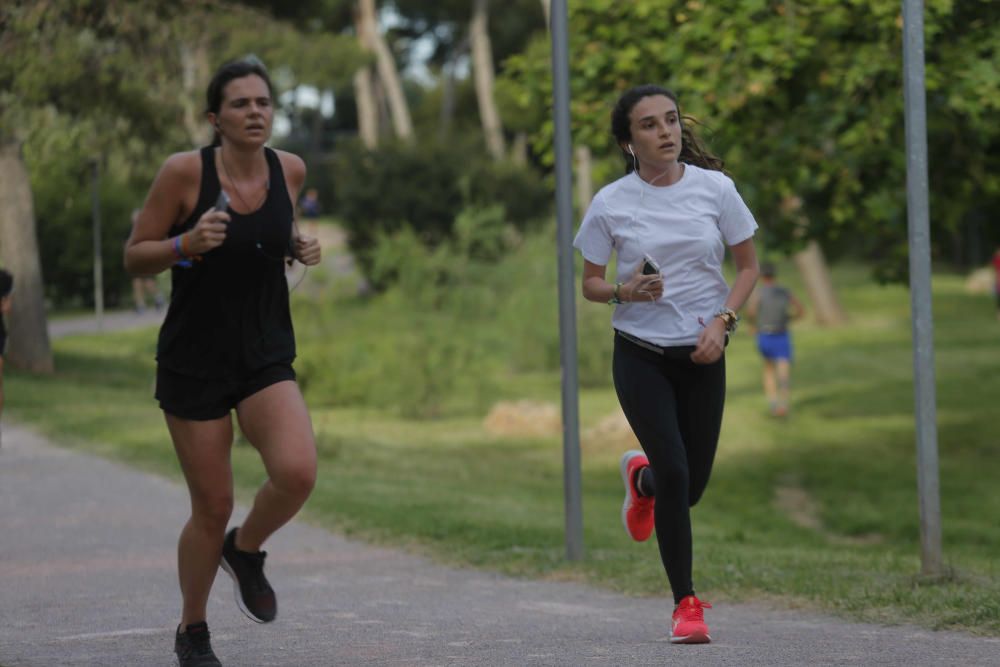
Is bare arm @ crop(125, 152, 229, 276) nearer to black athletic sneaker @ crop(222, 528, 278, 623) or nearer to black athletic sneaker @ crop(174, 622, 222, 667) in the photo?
Answer: black athletic sneaker @ crop(222, 528, 278, 623)

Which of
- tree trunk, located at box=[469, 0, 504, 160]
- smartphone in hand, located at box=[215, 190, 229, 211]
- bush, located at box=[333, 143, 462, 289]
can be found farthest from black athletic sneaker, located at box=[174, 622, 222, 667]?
tree trunk, located at box=[469, 0, 504, 160]

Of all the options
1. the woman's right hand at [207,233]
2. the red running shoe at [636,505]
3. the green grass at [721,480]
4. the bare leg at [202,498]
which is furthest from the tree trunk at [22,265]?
the woman's right hand at [207,233]

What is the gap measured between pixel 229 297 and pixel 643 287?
1.38 meters

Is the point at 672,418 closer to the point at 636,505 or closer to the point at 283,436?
the point at 636,505

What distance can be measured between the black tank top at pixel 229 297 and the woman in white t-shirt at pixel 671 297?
123cm

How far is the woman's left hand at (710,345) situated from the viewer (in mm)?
5738

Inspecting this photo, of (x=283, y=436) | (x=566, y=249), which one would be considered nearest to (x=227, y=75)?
(x=283, y=436)

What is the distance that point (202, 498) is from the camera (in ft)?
17.1

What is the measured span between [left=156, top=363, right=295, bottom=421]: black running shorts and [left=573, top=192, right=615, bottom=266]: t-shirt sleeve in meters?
1.30

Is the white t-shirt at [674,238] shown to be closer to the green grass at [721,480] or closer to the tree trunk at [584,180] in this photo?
the green grass at [721,480]

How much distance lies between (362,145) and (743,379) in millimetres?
22481

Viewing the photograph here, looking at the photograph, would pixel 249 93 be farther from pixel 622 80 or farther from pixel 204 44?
pixel 204 44

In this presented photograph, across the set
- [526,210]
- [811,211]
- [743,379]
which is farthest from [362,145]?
[811,211]

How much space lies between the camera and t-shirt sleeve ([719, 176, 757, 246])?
19.4 ft
